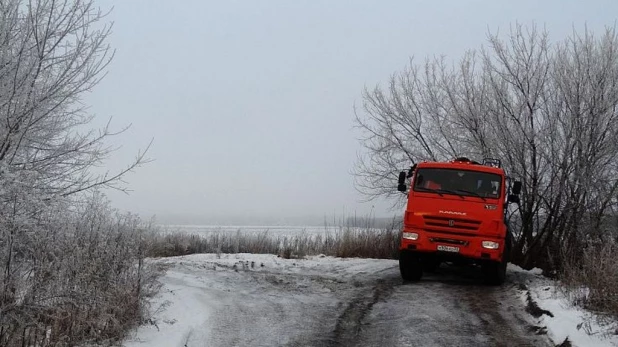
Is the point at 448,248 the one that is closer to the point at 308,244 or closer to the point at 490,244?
the point at 490,244

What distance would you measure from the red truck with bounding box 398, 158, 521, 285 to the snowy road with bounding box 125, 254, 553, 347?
0.61 m

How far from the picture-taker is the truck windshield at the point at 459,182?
13.1 m

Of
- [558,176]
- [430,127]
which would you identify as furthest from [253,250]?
[558,176]

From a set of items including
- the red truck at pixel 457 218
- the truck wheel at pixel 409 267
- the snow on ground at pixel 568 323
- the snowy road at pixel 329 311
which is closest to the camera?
the snow on ground at pixel 568 323

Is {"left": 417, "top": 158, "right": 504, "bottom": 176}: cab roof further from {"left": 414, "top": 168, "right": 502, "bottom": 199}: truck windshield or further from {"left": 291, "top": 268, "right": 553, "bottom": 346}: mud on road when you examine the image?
{"left": 291, "top": 268, "right": 553, "bottom": 346}: mud on road

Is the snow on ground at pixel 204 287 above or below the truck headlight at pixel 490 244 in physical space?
below

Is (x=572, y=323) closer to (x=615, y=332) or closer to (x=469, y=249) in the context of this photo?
(x=615, y=332)

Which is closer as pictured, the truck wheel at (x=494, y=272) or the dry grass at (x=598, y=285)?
the dry grass at (x=598, y=285)

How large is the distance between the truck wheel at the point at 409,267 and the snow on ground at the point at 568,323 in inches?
109

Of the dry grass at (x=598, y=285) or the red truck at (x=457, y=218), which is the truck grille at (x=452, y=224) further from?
the dry grass at (x=598, y=285)

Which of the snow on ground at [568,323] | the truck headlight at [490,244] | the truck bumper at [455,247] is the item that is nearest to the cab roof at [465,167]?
the truck bumper at [455,247]

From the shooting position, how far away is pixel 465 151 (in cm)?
1805

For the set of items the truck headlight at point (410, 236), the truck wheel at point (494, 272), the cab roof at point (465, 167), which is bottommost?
the truck wheel at point (494, 272)

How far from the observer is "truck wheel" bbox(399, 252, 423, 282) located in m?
13.0
